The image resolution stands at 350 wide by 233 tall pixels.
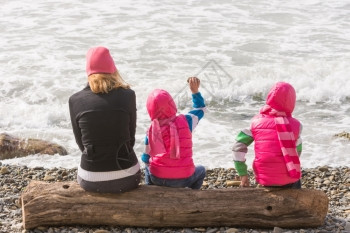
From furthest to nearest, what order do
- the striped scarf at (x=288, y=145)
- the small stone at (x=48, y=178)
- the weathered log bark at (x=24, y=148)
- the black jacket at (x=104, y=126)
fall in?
the weathered log bark at (x=24, y=148) < the small stone at (x=48, y=178) < the striped scarf at (x=288, y=145) < the black jacket at (x=104, y=126)

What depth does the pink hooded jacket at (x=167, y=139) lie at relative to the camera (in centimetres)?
504

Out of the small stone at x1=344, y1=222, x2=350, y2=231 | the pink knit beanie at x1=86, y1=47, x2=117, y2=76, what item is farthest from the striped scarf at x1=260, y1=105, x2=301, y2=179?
the pink knit beanie at x1=86, y1=47, x2=117, y2=76

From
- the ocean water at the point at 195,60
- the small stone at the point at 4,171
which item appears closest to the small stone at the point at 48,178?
the small stone at the point at 4,171

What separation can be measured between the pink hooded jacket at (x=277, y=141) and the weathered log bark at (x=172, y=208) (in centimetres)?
18

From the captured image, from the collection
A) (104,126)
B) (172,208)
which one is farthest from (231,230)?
(104,126)

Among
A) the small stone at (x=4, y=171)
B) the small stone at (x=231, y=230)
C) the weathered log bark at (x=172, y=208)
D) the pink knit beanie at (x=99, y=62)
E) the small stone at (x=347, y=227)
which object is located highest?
the pink knit beanie at (x=99, y=62)

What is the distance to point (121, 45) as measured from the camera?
1548cm

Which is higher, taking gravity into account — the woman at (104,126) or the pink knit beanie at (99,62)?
the pink knit beanie at (99,62)

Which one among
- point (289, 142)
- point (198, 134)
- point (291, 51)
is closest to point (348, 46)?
point (291, 51)

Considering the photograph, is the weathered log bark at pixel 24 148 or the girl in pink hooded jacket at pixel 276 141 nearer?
the girl in pink hooded jacket at pixel 276 141

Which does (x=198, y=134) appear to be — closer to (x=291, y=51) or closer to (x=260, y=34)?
(x=291, y=51)

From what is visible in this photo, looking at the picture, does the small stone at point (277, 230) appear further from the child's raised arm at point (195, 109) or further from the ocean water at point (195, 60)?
the ocean water at point (195, 60)

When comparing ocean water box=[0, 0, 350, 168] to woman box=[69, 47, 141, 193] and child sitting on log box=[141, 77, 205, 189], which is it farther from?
woman box=[69, 47, 141, 193]

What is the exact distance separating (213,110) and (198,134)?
1593mm
